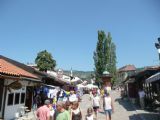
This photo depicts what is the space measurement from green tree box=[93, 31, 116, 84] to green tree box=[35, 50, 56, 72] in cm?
1622

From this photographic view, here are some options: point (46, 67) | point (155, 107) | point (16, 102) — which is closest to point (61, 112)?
point (16, 102)

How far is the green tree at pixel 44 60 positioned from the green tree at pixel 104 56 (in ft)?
53.2

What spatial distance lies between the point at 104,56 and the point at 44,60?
18.8 metres

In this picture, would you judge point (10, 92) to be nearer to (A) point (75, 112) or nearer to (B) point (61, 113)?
(A) point (75, 112)

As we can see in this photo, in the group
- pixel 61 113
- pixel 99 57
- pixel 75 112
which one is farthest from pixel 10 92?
pixel 99 57

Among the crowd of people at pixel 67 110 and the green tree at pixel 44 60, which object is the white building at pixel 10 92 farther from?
the green tree at pixel 44 60

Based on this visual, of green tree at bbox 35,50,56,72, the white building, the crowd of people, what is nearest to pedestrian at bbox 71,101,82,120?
the crowd of people

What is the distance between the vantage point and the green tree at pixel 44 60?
42438 millimetres

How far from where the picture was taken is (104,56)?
2272 inches

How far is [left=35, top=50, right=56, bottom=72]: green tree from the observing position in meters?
42.4

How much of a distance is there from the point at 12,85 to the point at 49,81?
12.5 metres

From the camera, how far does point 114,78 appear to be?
200ft

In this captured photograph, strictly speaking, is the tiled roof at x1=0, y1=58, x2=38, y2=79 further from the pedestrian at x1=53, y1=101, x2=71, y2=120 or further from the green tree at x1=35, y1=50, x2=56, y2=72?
the green tree at x1=35, y1=50, x2=56, y2=72

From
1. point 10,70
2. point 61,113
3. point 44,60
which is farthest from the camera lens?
point 44,60
